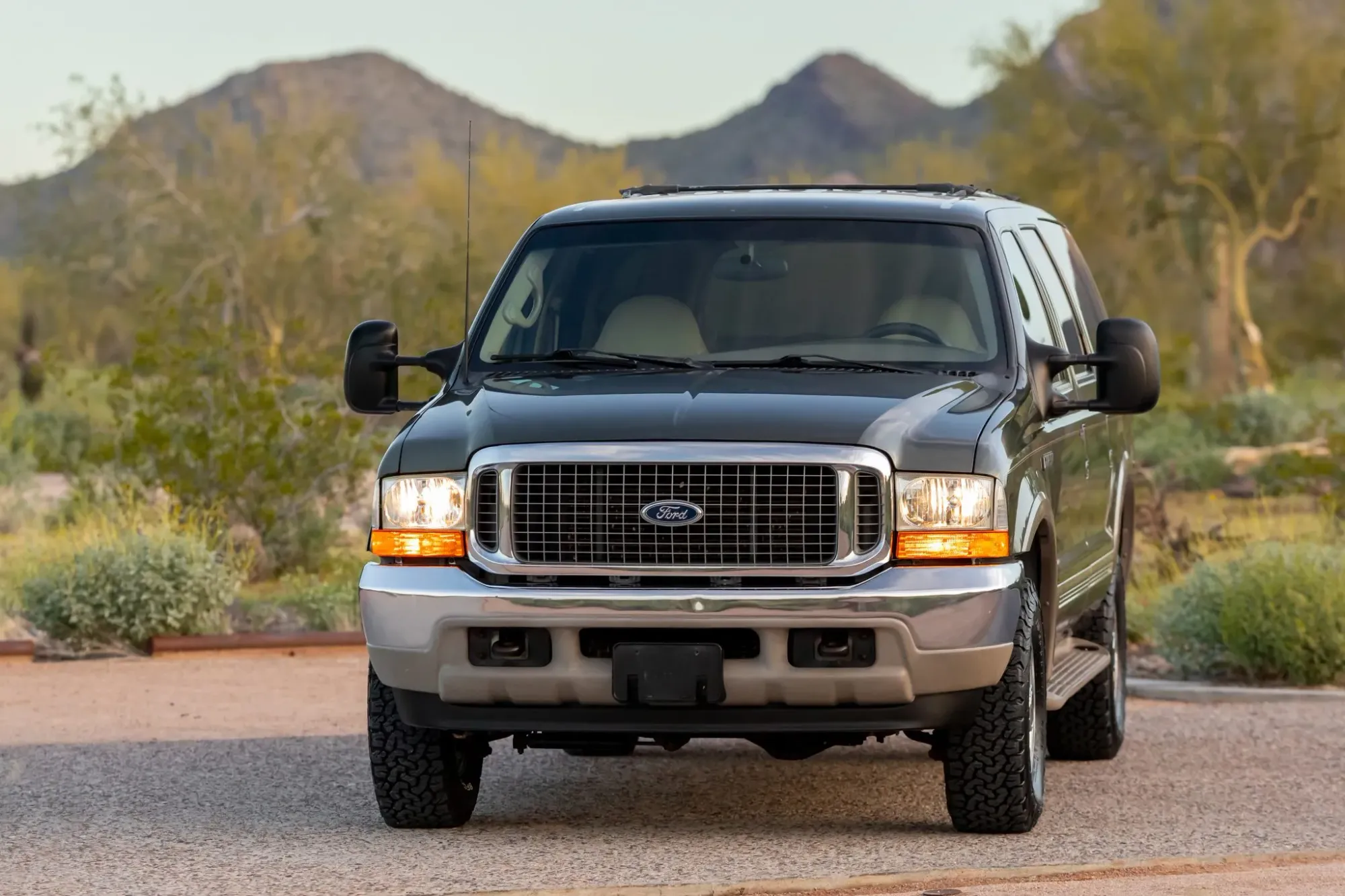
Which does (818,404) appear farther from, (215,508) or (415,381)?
(415,381)

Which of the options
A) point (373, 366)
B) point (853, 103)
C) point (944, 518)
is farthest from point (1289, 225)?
point (853, 103)

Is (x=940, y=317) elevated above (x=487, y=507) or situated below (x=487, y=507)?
above

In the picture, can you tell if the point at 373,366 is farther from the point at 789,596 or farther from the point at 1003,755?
the point at 1003,755

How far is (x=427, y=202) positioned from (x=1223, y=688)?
2607 inches

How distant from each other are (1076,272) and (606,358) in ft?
11.1

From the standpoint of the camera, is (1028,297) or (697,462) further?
(1028,297)

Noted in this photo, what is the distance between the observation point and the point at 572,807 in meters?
8.87

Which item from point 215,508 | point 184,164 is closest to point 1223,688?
point 215,508

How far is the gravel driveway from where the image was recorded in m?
7.39

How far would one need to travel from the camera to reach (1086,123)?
53812mm

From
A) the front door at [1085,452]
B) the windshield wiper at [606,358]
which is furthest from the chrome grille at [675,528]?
the front door at [1085,452]

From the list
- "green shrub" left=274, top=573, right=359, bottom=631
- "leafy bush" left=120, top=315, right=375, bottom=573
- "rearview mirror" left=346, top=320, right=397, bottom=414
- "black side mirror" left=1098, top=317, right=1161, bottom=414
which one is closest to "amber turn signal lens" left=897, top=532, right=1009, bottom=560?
"black side mirror" left=1098, top=317, right=1161, bottom=414

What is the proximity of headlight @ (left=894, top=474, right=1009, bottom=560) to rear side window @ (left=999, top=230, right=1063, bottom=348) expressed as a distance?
4.49 ft

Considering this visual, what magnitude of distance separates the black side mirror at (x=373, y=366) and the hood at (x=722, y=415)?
47 cm
